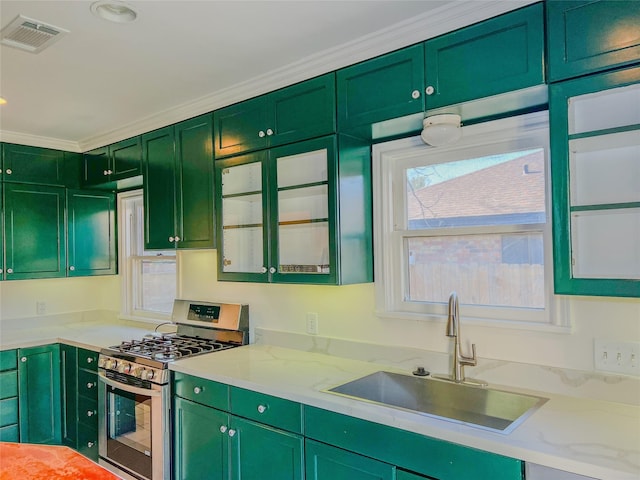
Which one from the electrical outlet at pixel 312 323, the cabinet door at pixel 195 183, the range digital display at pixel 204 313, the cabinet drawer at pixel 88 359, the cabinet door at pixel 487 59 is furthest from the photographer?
the cabinet drawer at pixel 88 359

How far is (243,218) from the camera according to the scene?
8.96 ft

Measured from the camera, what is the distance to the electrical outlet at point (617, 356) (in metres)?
1.71

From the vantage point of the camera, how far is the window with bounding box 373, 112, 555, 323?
2018mm

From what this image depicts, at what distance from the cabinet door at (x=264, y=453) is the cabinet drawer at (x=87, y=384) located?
1542mm

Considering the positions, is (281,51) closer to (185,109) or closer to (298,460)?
(185,109)

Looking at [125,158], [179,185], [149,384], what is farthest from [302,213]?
[125,158]

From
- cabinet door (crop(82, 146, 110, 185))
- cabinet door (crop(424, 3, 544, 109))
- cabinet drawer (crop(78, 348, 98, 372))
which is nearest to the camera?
cabinet door (crop(424, 3, 544, 109))

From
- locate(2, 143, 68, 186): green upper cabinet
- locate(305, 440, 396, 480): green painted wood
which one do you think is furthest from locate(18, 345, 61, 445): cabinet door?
locate(305, 440, 396, 480): green painted wood

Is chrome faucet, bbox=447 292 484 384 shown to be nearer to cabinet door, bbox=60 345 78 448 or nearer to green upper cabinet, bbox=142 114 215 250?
green upper cabinet, bbox=142 114 215 250

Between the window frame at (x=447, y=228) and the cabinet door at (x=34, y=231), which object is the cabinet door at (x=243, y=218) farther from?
the cabinet door at (x=34, y=231)

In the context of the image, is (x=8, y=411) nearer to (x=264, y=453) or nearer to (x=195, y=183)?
(x=195, y=183)

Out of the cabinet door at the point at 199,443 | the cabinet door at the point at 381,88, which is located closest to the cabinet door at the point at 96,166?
the cabinet door at the point at 199,443

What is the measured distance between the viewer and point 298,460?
6.38 ft

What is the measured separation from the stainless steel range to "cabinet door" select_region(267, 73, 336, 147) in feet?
3.90
